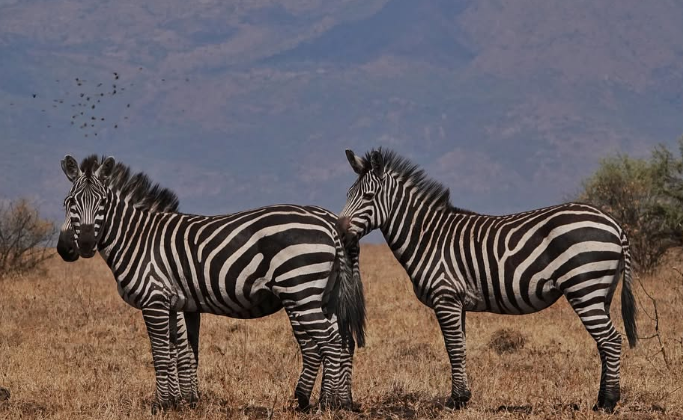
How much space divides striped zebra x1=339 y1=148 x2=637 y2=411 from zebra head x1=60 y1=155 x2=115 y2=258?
2555 mm

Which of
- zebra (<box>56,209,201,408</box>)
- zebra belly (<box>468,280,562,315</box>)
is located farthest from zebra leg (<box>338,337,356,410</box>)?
zebra (<box>56,209,201,408</box>)

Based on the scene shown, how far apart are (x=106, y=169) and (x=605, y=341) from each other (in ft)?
17.9

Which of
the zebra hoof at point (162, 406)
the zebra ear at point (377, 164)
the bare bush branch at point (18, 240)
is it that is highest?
the bare bush branch at point (18, 240)

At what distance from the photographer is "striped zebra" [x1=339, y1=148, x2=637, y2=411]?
8.27m

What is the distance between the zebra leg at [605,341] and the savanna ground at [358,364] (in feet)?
0.59

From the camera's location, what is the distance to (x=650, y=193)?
24.4 metres

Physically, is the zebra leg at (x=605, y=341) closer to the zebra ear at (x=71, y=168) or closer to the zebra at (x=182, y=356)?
the zebra at (x=182, y=356)

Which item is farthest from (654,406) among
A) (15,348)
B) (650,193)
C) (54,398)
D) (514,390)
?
(650,193)

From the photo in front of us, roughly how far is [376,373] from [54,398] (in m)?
3.96

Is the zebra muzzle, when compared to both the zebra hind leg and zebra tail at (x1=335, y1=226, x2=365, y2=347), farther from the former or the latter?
the zebra hind leg

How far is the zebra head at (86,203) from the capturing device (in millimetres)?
8633

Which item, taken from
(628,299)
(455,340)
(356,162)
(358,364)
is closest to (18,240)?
(358,364)

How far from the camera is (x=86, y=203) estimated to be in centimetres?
872

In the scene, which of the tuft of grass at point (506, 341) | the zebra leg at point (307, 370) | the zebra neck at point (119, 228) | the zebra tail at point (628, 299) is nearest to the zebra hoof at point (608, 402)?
the zebra tail at point (628, 299)
